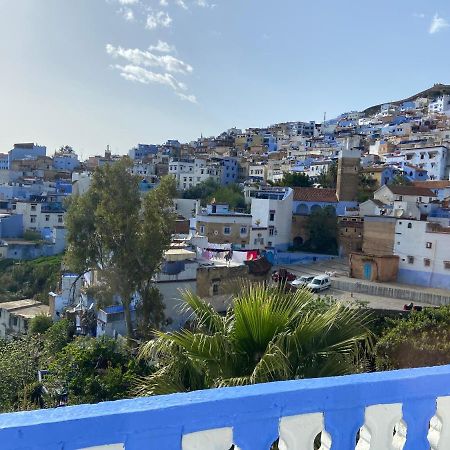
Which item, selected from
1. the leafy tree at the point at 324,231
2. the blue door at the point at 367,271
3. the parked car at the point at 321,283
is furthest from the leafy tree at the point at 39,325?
the leafy tree at the point at 324,231

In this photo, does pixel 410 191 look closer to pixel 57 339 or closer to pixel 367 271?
pixel 367 271

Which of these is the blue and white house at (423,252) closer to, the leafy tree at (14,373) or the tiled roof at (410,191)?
the tiled roof at (410,191)

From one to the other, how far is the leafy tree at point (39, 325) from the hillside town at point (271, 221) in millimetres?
647

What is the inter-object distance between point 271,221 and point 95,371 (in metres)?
22.6

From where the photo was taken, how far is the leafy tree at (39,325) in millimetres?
19297

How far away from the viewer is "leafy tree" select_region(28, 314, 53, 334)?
19297 mm

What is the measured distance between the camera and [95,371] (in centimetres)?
1155

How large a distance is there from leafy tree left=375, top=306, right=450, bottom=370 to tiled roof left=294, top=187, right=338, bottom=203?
22166 mm

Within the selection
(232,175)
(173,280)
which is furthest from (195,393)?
(232,175)

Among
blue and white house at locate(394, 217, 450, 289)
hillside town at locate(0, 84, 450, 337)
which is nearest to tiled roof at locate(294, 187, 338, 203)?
hillside town at locate(0, 84, 450, 337)

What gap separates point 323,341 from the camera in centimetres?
321

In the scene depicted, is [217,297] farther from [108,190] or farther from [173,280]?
[108,190]

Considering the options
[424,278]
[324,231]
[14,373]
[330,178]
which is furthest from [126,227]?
[330,178]

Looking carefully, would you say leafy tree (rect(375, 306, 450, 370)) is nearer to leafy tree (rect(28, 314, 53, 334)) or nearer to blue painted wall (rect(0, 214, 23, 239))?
leafy tree (rect(28, 314, 53, 334))
